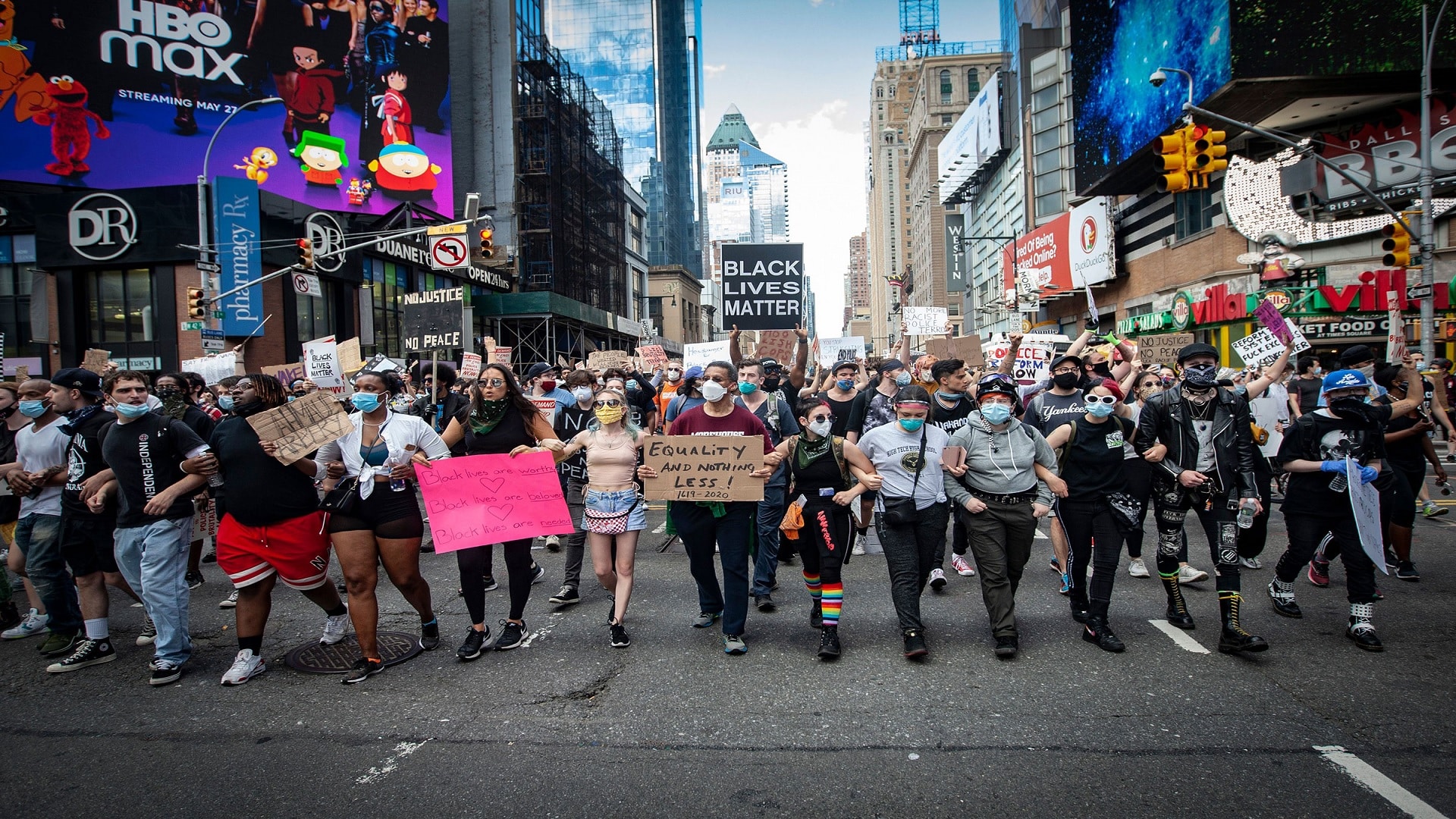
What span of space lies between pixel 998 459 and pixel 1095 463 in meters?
0.71

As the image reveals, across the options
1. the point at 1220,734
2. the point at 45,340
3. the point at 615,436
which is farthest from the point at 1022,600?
the point at 45,340

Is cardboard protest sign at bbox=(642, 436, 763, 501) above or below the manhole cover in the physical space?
above

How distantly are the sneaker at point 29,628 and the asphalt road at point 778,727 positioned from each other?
99 millimetres

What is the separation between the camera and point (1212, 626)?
5660 mm

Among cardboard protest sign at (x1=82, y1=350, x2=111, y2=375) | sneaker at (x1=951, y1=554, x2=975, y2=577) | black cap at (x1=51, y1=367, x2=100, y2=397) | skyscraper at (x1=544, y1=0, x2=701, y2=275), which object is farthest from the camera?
skyscraper at (x1=544, y1=0, x2=701, y2=275)

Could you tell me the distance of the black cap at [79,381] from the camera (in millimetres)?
5504

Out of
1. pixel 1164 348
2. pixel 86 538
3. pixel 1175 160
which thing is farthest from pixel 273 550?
pixel 1175 160

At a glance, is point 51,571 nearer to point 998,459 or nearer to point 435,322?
point 998,459

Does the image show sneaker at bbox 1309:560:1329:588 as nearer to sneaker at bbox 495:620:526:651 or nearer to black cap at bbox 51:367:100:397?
sneaker at bbox 495:620:526:651

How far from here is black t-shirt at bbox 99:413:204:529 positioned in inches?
203

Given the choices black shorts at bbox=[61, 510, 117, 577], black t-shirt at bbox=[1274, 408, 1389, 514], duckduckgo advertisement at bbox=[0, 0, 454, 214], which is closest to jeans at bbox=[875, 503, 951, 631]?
black t-shirt at bbox=[1274, 408, 1389, 514]

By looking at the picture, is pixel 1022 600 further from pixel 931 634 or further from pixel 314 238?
pixel 314 238

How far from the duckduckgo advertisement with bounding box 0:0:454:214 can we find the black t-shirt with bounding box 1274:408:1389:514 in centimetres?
3573

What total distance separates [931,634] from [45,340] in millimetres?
29533
